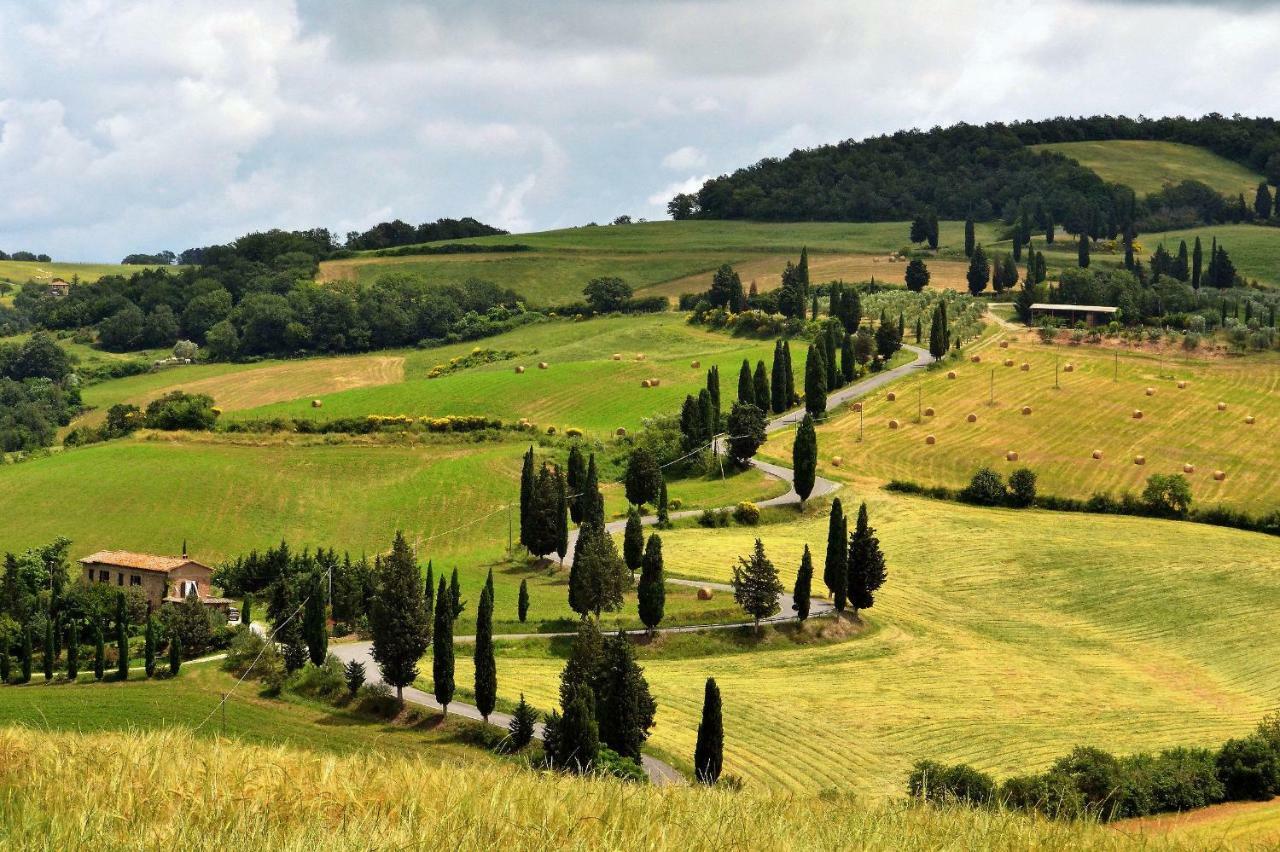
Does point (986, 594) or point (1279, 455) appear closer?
point (986, 594)

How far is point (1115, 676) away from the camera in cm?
7925

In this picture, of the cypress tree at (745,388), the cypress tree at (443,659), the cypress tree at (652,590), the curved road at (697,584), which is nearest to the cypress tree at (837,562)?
the curved road at (697,584)

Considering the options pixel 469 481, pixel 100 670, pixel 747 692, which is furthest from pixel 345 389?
pixel 747 692

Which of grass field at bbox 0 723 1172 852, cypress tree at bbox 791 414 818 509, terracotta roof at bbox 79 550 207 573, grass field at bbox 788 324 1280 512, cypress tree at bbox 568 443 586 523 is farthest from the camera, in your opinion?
grass field at bbox 788 324 1280 512

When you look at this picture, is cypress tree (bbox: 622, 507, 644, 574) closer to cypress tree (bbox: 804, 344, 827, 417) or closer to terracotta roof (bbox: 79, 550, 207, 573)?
terracotta roof (bbox: 79, 550, 207, 573)

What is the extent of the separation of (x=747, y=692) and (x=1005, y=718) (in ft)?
40.6

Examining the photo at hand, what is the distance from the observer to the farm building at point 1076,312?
6668 inches

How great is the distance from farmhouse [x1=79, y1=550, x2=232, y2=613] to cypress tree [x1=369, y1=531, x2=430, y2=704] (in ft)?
90.3

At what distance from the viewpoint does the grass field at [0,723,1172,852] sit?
55.8 ft

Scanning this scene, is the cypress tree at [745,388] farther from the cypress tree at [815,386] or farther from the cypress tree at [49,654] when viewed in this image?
the cypress tree at [49,654]

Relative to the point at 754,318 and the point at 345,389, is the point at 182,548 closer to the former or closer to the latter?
the point at 345,389

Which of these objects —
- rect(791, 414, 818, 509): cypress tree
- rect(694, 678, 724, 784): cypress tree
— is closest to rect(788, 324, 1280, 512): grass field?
rect(791, 414, 818, 509): cypress tree

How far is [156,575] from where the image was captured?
99438 mm

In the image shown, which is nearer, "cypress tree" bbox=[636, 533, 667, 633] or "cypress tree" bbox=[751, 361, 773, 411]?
"cypress tree" bbox=[636, 533, 667, 633]
